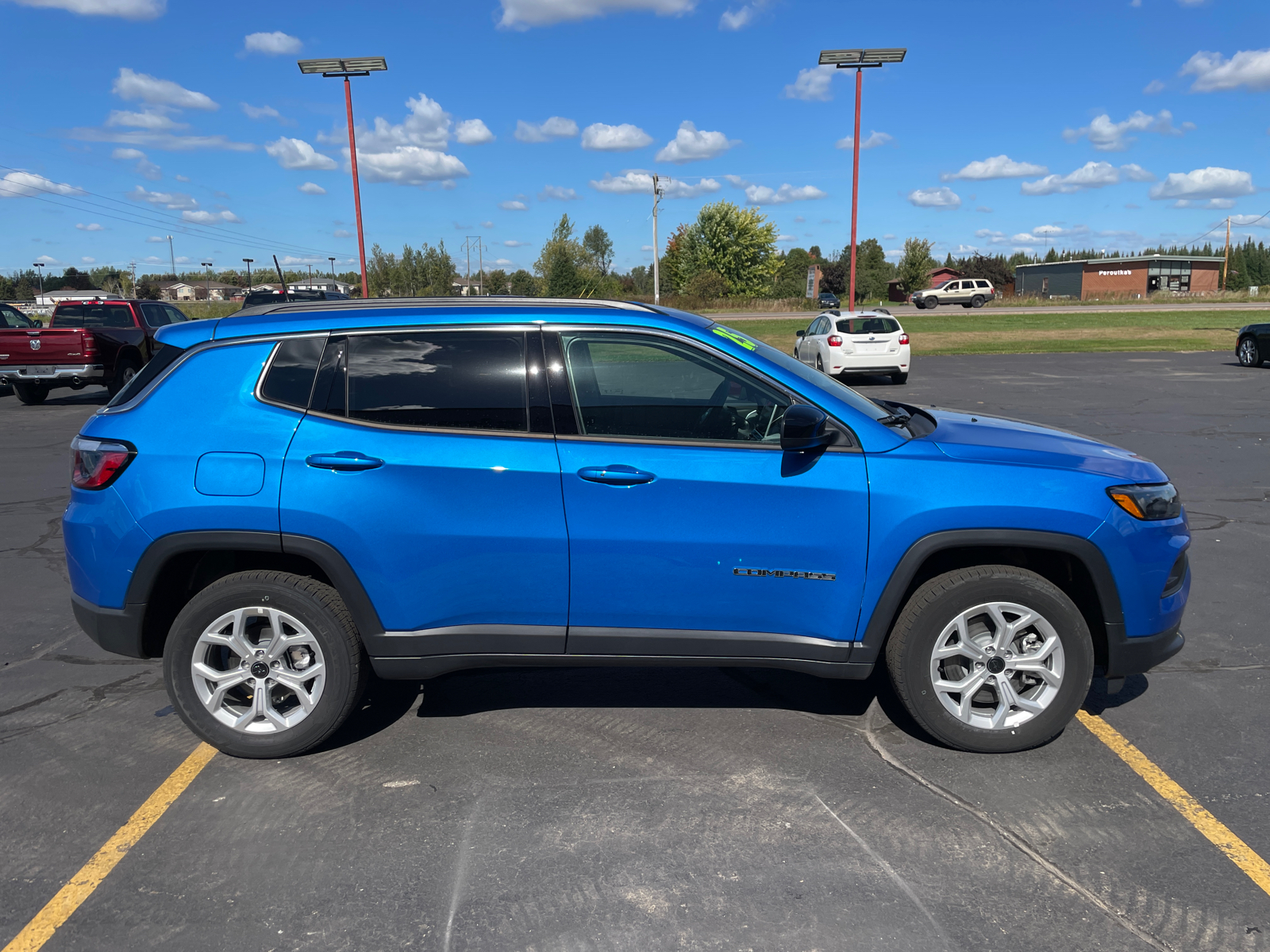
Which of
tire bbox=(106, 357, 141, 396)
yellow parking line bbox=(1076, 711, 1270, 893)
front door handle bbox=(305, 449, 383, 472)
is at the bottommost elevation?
yellow parking line bbox=(1076, 711, 1270, 893)

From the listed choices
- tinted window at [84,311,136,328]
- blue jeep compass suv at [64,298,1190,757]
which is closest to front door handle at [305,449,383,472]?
blue jeep compass suv at [64,298,1190,757]

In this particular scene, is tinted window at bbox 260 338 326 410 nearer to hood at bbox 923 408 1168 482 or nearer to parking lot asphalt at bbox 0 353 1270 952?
parking lot asphalt at bbox 0 353 1270 952

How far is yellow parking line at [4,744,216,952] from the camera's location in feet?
8.99

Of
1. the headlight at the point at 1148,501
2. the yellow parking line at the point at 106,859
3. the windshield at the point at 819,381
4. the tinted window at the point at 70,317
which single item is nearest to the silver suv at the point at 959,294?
the tinted window at the point at 70,317

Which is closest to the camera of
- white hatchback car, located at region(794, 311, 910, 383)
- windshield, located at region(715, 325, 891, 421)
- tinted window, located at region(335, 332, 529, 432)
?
tinted window, located at region(335, 332, 529, 432)

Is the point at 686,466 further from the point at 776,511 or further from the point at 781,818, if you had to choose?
the point at 781,818

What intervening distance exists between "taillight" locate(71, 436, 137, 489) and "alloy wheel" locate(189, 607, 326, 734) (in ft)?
2.35

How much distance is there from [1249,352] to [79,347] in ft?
81.1

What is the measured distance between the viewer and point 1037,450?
148 inches

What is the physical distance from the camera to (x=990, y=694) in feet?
12.5

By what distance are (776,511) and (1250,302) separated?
71692 millimetres

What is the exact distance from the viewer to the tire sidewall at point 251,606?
3.68 meters

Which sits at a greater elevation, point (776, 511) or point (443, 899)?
point (776, 511)

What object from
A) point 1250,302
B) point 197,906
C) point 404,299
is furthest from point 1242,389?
point 1250,302
